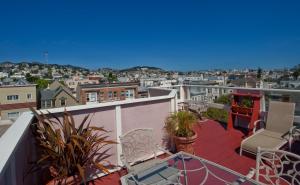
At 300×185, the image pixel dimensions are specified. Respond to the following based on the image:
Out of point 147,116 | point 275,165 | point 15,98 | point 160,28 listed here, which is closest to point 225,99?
point 147,116

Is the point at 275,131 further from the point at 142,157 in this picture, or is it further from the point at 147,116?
the point at 142,157

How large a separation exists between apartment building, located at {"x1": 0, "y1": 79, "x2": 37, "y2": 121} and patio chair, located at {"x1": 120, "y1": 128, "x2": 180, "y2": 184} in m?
23.5

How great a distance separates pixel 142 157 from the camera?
3.01 m

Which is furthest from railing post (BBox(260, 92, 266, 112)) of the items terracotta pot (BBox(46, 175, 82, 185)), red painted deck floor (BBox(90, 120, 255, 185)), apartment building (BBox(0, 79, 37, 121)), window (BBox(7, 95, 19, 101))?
window (BBox(7, 95, 19, 101))

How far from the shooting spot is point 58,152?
2117 millimetres

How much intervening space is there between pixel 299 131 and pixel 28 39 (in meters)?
43.5

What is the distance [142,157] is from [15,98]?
1042 inches

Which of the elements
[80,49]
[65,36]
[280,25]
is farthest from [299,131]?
[80,49]

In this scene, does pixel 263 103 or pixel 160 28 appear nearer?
pixel 263 103

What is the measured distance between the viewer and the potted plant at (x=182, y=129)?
3.47 metres

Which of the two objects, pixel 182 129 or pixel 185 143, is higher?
pixel 182 129

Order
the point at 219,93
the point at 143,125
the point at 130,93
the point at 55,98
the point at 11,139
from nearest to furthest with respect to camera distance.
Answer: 1. the point at 11,139
2. the point at 143,125
3. the point at 219,93
4. the point at 55,98
5. the point at 130,93

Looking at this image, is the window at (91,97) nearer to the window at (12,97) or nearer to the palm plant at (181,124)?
the window at (12,97)

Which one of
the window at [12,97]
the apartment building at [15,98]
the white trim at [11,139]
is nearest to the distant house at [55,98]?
the apartment building at [15,98]
